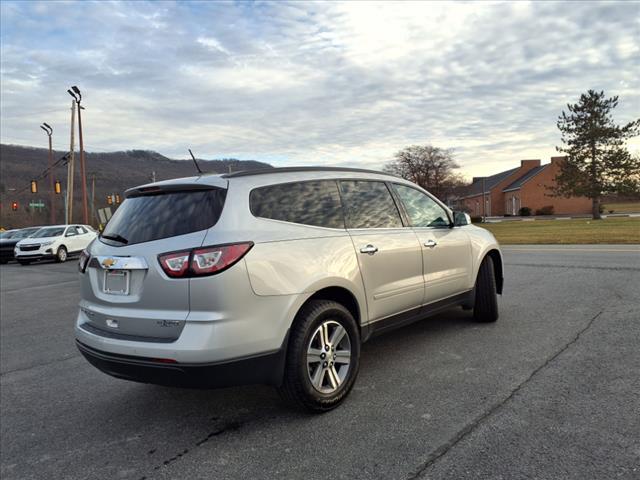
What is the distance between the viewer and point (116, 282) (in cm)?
334

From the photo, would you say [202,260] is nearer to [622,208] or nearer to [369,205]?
[369,205]

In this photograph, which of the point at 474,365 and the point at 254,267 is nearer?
the point at 254,267

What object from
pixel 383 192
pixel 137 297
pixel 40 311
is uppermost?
pixel 383 192

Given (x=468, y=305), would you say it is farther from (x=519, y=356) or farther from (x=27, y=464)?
(x=27, y=464)

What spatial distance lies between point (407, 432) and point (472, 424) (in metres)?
0.42

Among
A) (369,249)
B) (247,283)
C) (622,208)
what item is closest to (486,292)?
(369,249)

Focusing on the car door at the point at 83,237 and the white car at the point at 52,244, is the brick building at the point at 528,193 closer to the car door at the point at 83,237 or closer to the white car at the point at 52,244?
the car door at the point at 83,237

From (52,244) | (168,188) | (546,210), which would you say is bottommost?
(52,244)

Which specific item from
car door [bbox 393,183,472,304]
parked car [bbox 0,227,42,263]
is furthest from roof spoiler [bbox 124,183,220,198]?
parked car [bbox 0,227,42,263]

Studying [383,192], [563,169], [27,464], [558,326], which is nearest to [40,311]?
[27,464]

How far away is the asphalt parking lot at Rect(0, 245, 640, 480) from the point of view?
8.86 feet

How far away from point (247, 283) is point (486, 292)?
3.46 m

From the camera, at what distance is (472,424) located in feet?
10.1

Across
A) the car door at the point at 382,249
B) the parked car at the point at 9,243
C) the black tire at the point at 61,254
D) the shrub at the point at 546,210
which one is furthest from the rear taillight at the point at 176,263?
the shrub at the point at 546,210
